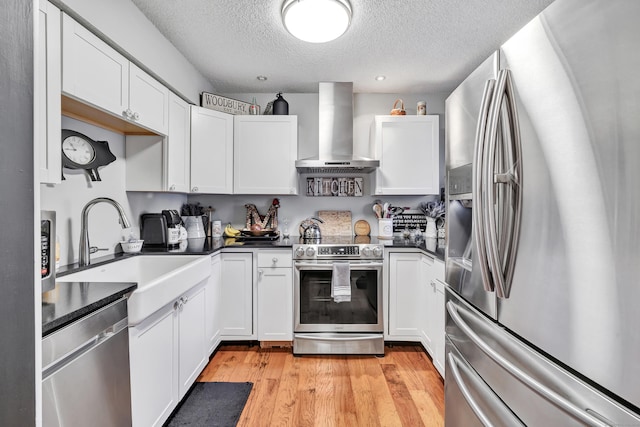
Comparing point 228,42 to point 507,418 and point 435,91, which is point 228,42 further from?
point 507,418

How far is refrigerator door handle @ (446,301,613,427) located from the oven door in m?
1.37

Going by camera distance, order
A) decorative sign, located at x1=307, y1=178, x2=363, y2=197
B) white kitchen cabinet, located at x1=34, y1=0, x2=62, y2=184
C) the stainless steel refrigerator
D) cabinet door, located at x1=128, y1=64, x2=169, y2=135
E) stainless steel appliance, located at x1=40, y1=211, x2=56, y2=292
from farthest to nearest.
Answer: decorative sign, located at x1=307, y1=178, x2=363, y2=197, cabinet door, located at x1=128, y1=64, x2=169, y2=135, white kitchen cabinet, located at x1=34, y1=0, x2=62, y2=184, stainless steel appliance, located at x1=40, y1=211, x2=56, y2=292, the stainless steel refrigerator

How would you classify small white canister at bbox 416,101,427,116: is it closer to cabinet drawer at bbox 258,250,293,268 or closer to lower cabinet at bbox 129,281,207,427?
cabinet drawer at bbox 258,250,293,268

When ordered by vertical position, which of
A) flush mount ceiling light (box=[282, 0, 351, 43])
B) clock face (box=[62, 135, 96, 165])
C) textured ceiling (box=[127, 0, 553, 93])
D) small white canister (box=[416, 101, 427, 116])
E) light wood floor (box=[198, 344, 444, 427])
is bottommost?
light wood floor (box=[198, 344, 444, 427])

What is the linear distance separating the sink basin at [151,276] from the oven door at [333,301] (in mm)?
790

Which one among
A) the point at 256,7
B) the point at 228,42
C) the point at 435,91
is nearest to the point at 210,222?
the point at 228,42

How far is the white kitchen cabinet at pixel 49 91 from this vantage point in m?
1.23

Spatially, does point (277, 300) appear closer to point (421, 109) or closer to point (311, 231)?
point (311, 231)

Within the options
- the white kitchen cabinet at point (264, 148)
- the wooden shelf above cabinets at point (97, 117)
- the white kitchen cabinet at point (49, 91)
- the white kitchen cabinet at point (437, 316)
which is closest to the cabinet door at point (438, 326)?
the white kitchen cabinet at point (437, 316)

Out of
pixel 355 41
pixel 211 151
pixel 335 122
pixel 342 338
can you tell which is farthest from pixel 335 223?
pixel 355 41

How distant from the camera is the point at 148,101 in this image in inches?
80.8

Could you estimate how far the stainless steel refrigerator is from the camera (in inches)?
23.4

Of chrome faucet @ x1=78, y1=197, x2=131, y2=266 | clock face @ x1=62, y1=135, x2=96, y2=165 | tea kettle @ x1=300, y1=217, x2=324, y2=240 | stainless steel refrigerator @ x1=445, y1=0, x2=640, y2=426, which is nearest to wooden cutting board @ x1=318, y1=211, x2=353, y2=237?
tea kettle @ x1=300, y1=217, x2=324, y2=240

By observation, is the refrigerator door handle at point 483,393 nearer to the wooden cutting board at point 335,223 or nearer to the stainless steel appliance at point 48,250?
the stainless steel appliance at point 48,250
